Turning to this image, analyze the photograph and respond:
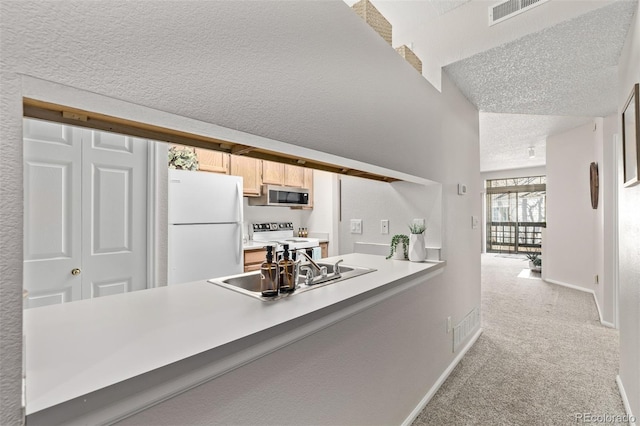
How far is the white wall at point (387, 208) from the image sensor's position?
2252mm

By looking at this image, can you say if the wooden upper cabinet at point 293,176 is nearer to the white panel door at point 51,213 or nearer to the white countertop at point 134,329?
the white panel door at point 51,213

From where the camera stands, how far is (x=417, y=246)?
2.16m

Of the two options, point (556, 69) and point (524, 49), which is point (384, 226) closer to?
point (524, 49)

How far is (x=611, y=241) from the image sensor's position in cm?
321

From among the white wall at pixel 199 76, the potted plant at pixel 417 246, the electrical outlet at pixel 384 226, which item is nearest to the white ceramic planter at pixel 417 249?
the potted plant at pixel 417 246

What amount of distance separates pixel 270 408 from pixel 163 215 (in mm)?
1697

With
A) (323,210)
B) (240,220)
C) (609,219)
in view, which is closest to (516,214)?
(609,219)

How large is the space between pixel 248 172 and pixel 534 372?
3.49 meters

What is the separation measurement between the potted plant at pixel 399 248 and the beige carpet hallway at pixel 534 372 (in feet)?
3.16

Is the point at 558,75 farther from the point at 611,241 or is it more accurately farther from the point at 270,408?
the point at 270,408

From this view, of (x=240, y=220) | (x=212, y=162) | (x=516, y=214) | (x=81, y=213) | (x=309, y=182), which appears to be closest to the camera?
(x=81, y=213)

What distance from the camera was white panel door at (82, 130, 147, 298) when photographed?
206cm

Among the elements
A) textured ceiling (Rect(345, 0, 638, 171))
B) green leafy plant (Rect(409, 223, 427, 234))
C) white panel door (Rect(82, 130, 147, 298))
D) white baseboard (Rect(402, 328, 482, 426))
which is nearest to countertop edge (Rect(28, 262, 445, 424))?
white baseboard (Rect(402, 328, 482, 426))

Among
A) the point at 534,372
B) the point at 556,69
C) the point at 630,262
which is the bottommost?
the point at 534,372
